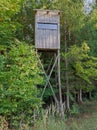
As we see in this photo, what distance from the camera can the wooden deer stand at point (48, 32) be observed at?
1155 centimetres

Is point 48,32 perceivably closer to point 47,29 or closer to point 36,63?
point 47,29

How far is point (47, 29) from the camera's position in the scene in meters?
11.7

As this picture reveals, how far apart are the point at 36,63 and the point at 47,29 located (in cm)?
206

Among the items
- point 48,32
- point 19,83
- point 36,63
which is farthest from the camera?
point 48,32

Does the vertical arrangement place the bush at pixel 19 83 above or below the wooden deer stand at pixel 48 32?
below

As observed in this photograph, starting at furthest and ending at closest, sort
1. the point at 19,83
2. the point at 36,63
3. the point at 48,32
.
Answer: the point at 48,32
the point at 36,63
the point at 19,83

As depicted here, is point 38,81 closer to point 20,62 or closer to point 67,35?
point 20,62

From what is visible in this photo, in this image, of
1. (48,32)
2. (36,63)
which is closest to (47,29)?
(48,32)

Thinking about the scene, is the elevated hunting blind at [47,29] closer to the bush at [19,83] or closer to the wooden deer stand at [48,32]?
the wooden deer stand at [48,32]

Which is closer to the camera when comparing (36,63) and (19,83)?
(19,83)

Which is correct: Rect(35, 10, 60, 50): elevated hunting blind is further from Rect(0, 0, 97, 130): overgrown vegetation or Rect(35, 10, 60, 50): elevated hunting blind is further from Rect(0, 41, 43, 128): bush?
Rect(0, 41, 43, 128): bush

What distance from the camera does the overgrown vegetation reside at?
9.71m

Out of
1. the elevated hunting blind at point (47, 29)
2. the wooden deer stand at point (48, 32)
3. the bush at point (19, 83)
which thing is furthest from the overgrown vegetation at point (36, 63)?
the elevated hunting blind at point (47, 29)

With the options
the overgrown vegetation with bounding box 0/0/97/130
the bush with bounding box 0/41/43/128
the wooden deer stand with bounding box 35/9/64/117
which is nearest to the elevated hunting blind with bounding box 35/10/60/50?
the wooden deer stand with bounding box 35/9/64/117
